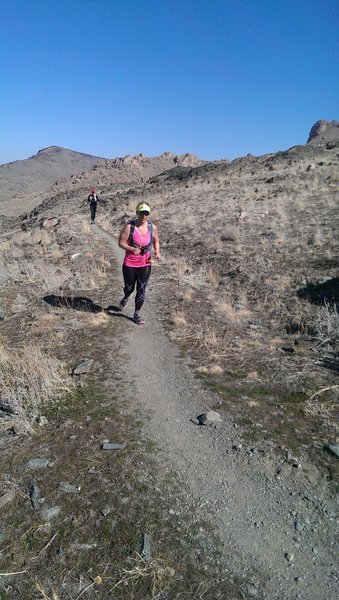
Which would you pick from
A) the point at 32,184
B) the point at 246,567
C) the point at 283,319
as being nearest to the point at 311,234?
the point at 283,319

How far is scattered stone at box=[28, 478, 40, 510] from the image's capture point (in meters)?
3.16

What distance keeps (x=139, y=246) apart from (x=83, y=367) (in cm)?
230

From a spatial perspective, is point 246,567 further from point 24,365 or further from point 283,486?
point 24,365

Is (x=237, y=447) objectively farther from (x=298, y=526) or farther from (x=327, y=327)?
(x=327, y=327)

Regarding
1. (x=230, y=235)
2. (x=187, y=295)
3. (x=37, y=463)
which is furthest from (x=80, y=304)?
(x=230, y=235)

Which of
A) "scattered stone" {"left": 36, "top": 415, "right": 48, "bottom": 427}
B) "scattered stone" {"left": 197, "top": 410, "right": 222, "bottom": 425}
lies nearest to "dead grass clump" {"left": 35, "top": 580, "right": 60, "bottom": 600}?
"scattered stone" {"left": 36, "top": 415, "right": 48, "bottom": 427}

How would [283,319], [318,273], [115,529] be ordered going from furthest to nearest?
[318,273] < [283,319] < [115,529]

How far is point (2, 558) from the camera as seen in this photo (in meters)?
2.72

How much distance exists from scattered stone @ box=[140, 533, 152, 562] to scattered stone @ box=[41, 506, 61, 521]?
74 centimetres

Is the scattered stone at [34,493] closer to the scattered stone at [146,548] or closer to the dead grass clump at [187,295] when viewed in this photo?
the scattered stone at [146,548]

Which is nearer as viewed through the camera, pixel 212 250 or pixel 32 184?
pixel 212 250

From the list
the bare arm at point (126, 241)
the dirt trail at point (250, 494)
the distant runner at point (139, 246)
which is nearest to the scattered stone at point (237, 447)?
the dirt trail at point (250, 494)

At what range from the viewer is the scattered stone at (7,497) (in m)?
3.17

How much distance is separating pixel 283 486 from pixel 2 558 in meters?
2.35
